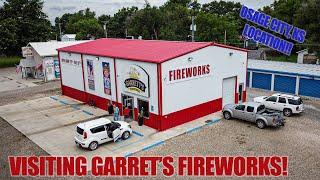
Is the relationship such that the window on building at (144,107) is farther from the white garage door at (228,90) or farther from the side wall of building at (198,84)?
the white garage door at (228,90)

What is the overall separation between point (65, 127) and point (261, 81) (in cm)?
2135

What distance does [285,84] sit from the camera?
101ft

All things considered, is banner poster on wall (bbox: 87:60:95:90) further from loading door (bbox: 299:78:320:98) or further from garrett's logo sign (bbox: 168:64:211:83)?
loading door (bbox: 299:78:320:98)

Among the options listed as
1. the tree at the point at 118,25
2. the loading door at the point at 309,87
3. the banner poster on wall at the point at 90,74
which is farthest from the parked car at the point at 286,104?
the tree at the point at 118,25

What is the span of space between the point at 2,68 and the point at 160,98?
161 ft

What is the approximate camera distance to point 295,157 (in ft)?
55.5

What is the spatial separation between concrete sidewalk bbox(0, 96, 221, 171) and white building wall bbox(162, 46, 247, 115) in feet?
5.66

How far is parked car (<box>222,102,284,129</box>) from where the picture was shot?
20875mm

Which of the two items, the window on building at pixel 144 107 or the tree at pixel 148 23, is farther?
the tree at pixel 148 23

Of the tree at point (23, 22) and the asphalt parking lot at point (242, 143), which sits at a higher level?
the tree at point (23, 22)

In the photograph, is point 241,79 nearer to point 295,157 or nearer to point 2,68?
point 295,157

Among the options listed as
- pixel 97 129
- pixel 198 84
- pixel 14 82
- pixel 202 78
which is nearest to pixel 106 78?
pixel 97 129

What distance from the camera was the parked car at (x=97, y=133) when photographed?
18.1 m

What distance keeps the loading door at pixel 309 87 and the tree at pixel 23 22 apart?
53598 millimetres
